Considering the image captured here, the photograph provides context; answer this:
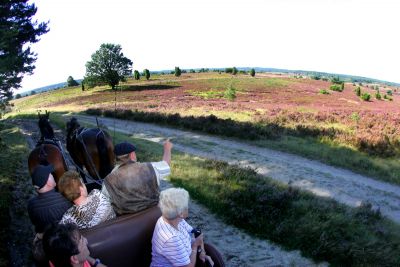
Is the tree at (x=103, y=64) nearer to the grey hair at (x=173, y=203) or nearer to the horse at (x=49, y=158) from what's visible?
the horse at (x=49, y=158)

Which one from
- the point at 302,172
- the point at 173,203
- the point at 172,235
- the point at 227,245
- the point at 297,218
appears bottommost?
the point at 302,172

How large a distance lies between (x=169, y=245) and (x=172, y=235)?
124mm

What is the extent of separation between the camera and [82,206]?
4160mm

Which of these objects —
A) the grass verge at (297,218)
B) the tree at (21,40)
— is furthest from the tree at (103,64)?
the grass verge at (297,218)

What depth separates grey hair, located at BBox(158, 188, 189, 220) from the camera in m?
3.80

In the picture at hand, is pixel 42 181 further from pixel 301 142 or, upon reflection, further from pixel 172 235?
pixel 301 142

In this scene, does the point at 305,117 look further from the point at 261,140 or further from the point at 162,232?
the point at 162,232

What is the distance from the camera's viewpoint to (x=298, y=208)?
26.4ft

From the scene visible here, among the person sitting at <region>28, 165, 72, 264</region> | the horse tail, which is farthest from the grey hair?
the horse tail

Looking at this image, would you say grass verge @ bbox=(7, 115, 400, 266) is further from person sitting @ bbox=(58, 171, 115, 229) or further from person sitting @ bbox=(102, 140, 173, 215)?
person sitting @ bbox=(58, 171, 115, 229)

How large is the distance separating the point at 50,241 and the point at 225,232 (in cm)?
465

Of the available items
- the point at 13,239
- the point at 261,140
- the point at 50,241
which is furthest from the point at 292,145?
the point at 50,241

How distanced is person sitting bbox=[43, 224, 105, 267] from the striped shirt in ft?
2.88

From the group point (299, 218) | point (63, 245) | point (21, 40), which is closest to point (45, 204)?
point (63, 245)
